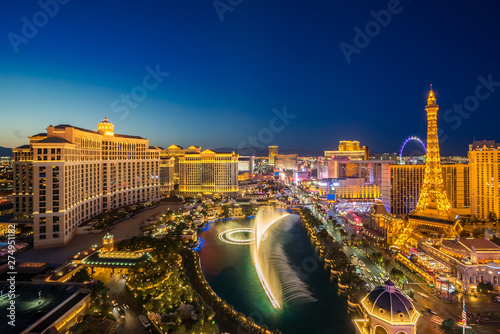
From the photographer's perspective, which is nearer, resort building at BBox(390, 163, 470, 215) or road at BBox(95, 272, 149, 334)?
road at BBox(95, 272, 149, 334)

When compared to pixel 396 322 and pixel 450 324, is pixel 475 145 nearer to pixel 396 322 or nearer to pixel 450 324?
pixel 450 324

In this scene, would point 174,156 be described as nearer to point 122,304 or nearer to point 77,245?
point 77,245

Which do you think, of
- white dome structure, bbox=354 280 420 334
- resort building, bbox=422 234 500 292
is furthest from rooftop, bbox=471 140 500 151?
white dome structure, bbox=354 280 420 334

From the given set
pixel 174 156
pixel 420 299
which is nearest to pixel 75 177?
pixel 420 299

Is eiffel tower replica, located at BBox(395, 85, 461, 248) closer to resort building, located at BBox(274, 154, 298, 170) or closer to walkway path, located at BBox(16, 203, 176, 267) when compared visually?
walkway path, located at BBox(16, 203, 176, 267)

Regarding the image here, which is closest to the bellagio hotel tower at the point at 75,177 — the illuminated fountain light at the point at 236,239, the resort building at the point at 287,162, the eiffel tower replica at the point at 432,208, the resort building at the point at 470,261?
the illuminated fountain light at the point at 236,239

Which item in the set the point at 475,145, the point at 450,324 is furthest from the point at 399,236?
the point at 475,145

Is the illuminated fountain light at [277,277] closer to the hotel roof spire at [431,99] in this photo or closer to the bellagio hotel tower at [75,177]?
the bellagio hotel tower at [75,177]
